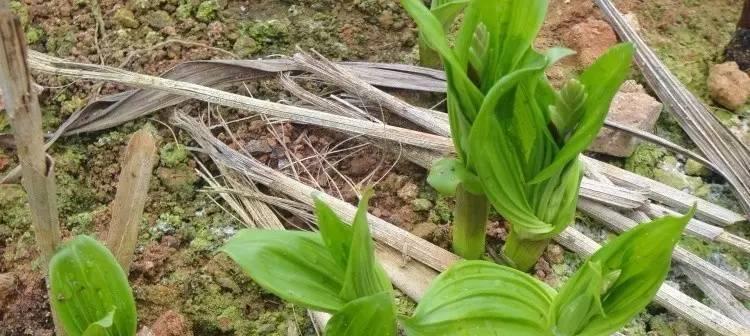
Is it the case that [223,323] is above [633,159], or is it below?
below

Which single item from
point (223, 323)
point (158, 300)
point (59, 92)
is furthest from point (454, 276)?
point (59, 92)

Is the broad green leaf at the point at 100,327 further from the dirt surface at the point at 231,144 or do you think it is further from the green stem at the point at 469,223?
the green stem at the point at 469,223

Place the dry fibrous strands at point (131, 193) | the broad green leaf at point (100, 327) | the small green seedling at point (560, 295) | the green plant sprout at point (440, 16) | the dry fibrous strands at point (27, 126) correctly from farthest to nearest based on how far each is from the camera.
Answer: the green plant sprout at point (440, 16), the dry fibrous strands at point (131, 193), the small green seedling at point (560, 295), the broad green leaf at point (100, 327), the dry fibrous strands at point (27, 126)

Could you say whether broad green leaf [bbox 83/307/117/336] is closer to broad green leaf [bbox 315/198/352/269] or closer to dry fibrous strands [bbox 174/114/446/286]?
broad green leaf [bbox 315/198/352/269]

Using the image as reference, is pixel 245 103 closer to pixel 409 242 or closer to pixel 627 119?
pixel 409 242

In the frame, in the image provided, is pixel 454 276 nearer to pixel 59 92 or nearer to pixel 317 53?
pixel 317 53

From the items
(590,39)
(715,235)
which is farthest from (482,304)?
(590,39)

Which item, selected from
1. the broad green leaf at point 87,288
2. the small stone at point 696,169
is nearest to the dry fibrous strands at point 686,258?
the small stone at point 696,169
